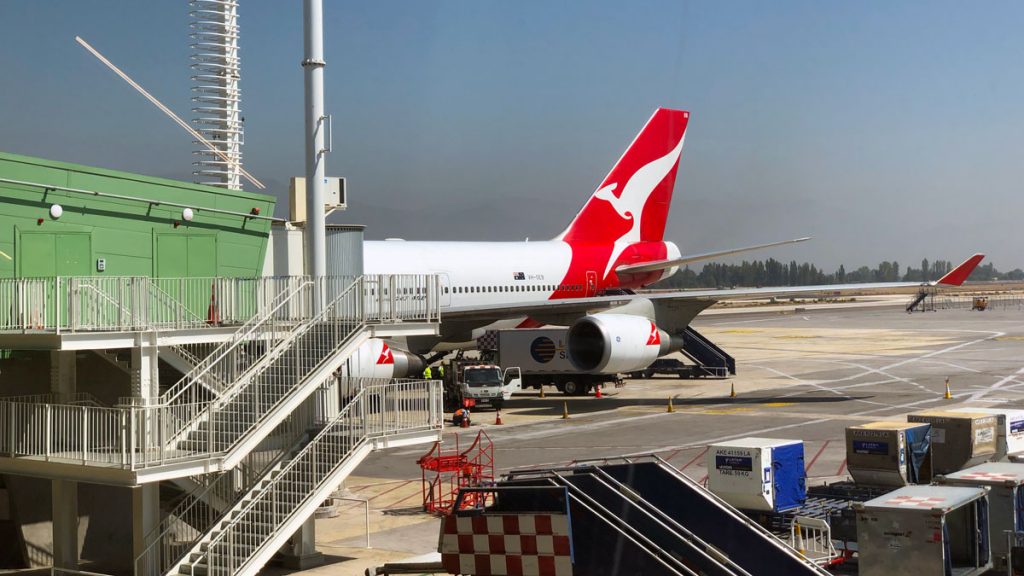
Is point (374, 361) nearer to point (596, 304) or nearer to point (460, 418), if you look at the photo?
point (460, 418)

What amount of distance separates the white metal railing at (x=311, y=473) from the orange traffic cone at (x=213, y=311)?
265 centimetres

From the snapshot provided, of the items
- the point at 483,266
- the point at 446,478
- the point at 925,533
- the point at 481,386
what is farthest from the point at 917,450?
the point at 483,266

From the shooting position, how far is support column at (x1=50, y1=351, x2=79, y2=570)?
62.5 ft

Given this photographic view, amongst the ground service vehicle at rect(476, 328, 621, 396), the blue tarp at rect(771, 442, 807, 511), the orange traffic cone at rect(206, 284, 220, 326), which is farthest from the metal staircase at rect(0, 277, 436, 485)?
the ground service vehicle at rect(476, 328, 621, 396)

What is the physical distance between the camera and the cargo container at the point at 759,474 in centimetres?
2097

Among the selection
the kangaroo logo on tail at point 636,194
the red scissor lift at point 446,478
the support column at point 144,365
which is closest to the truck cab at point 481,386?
the kangaroo logo on tail at point 636,194

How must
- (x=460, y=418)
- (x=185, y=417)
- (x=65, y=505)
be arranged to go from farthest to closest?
1. (x=460, y=418)
2. (x=65, y=505)
3. (x=185, y=417)

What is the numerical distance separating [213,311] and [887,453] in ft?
41.7

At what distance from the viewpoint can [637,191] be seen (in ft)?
165

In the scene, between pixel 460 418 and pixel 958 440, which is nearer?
pixel 958 440

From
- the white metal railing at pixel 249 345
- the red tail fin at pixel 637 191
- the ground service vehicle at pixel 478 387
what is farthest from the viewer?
the red tail fin at pixel 637 191

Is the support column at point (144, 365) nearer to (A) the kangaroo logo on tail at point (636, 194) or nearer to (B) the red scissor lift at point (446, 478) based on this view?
(B) the red scissor lift at point (446, 478)

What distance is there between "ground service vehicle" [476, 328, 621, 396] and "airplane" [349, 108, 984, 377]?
829 millimetres

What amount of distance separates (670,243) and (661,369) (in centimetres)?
604
